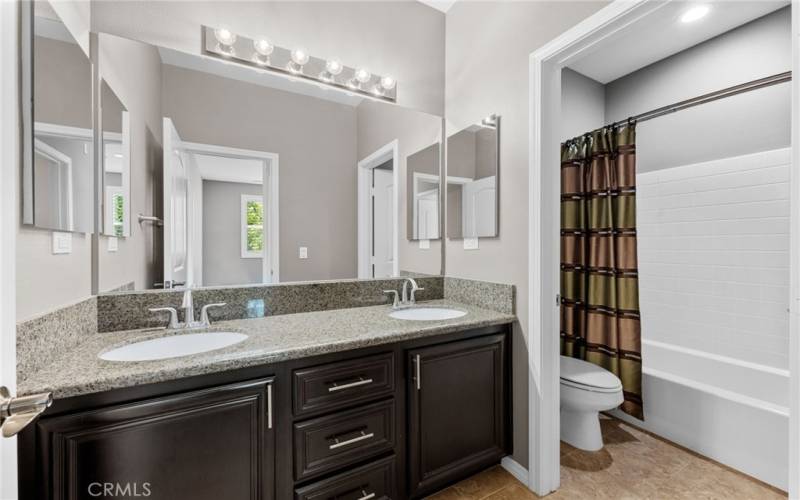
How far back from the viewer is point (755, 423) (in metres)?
1.73

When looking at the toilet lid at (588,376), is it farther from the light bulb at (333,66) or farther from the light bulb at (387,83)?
the light bulb at (333,66)

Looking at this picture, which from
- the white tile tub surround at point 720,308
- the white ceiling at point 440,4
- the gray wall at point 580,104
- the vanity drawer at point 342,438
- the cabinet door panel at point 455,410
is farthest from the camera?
the gray wall at point 580,104

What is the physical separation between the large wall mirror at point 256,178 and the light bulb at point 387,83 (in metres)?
0.12

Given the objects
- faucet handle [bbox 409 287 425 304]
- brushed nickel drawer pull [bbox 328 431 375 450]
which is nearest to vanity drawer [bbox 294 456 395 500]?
brushed nickel drawer pull [bbox 328 431 375 450]

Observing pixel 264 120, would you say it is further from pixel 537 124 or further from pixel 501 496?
pixel 501 496

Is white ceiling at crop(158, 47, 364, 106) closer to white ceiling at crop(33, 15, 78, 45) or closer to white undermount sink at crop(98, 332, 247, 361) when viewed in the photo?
white ceiling at crop(33, 15, 78, 45)

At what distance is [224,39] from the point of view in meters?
1.56

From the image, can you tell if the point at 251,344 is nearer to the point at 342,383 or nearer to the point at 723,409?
the point at 342,383

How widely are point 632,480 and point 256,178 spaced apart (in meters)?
2.47

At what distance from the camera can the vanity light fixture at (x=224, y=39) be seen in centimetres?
155

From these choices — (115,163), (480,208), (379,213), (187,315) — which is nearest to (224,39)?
(115,163)

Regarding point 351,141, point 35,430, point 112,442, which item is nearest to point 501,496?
point 112,442

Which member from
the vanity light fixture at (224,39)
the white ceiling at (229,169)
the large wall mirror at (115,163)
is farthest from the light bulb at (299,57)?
the large wall mirror at (115,163)

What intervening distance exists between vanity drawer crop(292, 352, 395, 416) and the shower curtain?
5.35 ft
